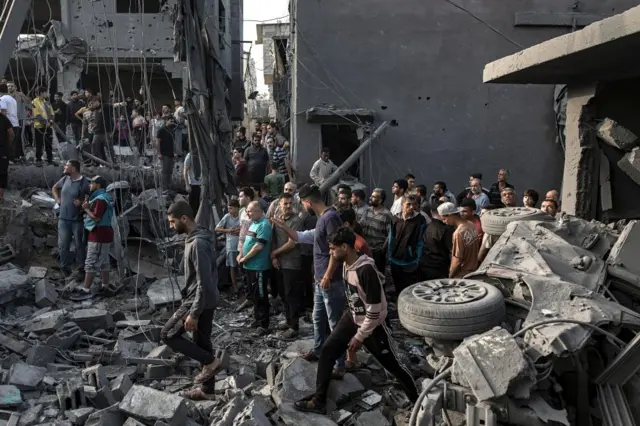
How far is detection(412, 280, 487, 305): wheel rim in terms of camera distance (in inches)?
179

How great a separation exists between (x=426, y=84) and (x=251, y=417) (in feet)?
34.9

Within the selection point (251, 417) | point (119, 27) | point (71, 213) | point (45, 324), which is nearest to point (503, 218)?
point (251, 417)

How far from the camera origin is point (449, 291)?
473cm

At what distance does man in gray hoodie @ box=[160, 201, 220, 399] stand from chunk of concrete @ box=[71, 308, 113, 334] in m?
2.29

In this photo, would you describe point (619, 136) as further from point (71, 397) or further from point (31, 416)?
point (31, 416)

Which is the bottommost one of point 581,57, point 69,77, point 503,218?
point 503,218

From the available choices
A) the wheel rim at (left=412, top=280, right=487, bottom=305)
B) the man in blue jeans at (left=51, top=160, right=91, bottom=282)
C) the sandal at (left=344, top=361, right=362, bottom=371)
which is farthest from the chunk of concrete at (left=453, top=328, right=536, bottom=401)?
the man in blue jeans at (left=51, top=160, right=91, bottom=282)

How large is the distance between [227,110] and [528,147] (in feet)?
29.2

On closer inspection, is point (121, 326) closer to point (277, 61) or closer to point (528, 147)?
point (528, 147)

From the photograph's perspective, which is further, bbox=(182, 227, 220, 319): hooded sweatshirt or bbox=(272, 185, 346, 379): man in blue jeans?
bbox=(272, 185, 346, 379): man in blue jeans

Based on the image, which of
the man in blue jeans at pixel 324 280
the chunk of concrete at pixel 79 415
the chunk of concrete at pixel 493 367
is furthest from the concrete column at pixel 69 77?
the chunk of concrete at pixel 493 367

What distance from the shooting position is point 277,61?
78.2ft

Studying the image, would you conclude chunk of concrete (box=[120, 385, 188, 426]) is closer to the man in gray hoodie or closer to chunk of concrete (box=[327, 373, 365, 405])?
the man in gray hoodie

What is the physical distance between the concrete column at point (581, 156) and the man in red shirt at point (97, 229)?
21.5 ft
